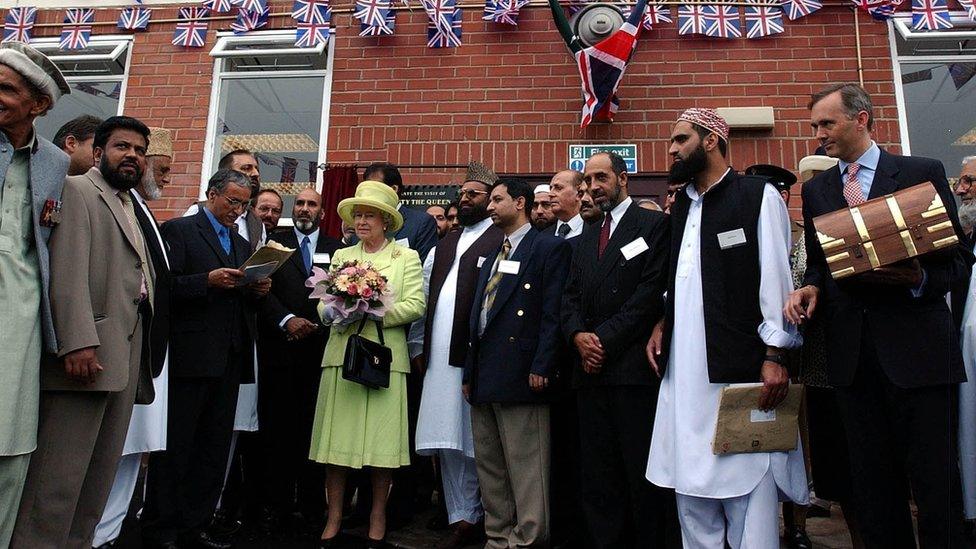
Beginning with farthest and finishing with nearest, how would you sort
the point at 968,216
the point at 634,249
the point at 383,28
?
1. the point at 383,28
2. the point at 968,216
3. the point at 634,249

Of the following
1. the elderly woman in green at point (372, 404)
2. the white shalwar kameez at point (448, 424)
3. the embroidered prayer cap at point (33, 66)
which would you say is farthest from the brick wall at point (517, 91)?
the embroidered prayer cap at point (33, 66)

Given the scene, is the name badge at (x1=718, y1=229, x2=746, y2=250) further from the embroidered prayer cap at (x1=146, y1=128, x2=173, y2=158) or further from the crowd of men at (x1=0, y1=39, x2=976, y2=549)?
the embroidered prayer cap at (x1=146, y1=128, x2=173, y2=158)

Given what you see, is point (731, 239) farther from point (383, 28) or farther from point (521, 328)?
point (383, 28)

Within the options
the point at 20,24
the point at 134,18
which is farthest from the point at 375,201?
the point at 20,24

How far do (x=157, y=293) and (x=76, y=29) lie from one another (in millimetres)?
5841

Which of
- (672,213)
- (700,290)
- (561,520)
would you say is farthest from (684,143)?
(561,520)

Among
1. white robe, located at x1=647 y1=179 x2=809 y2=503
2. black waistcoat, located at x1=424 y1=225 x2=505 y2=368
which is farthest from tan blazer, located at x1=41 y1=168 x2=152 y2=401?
white robe, located at x1=647 y1=179 x2=809 y2=503

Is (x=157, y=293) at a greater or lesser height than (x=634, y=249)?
lesser

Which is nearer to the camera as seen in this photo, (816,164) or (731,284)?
(731,284)

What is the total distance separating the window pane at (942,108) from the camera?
676cm

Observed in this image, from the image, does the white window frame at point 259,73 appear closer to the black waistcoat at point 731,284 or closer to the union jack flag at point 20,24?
the union jack flag at point 20,24

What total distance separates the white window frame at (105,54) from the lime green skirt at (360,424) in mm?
5298

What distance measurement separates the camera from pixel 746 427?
9.20 ft

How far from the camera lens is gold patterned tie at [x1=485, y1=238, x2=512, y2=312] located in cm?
402
